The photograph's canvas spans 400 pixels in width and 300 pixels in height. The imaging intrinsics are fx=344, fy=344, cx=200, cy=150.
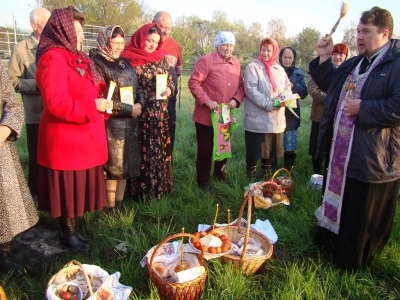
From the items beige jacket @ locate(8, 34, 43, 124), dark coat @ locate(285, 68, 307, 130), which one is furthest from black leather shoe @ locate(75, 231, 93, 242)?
dark coat @ locate(285, 68, 307, 130)

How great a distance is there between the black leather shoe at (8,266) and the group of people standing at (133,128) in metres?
0.02

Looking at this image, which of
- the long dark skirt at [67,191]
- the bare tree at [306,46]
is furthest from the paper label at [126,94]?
the bare tree at [306,46]

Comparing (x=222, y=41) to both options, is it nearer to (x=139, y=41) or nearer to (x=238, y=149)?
(x=139, y=41)

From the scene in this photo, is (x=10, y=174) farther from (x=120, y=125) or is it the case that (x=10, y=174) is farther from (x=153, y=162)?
(x=153, y=162)

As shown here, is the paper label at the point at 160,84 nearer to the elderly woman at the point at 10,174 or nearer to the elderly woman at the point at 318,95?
the elderly woman at the point at 10,174

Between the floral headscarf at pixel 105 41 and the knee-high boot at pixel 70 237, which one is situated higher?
the floral headscarf at pixel 105 41

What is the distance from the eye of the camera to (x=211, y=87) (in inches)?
155

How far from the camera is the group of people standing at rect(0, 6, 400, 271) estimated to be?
2.28m

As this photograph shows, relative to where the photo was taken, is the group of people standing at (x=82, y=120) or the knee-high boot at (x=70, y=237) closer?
the group of people standing at (x=82, y=120)

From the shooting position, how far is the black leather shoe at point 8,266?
8.24 feet

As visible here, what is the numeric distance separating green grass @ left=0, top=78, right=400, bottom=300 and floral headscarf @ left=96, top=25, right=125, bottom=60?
4.79 ft

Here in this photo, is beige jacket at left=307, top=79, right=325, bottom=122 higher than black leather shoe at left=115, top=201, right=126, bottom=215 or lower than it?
higher

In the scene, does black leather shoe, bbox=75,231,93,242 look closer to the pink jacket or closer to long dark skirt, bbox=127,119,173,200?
long dark skirt, bbox=127,119,173,200

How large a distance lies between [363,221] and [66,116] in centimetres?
222
